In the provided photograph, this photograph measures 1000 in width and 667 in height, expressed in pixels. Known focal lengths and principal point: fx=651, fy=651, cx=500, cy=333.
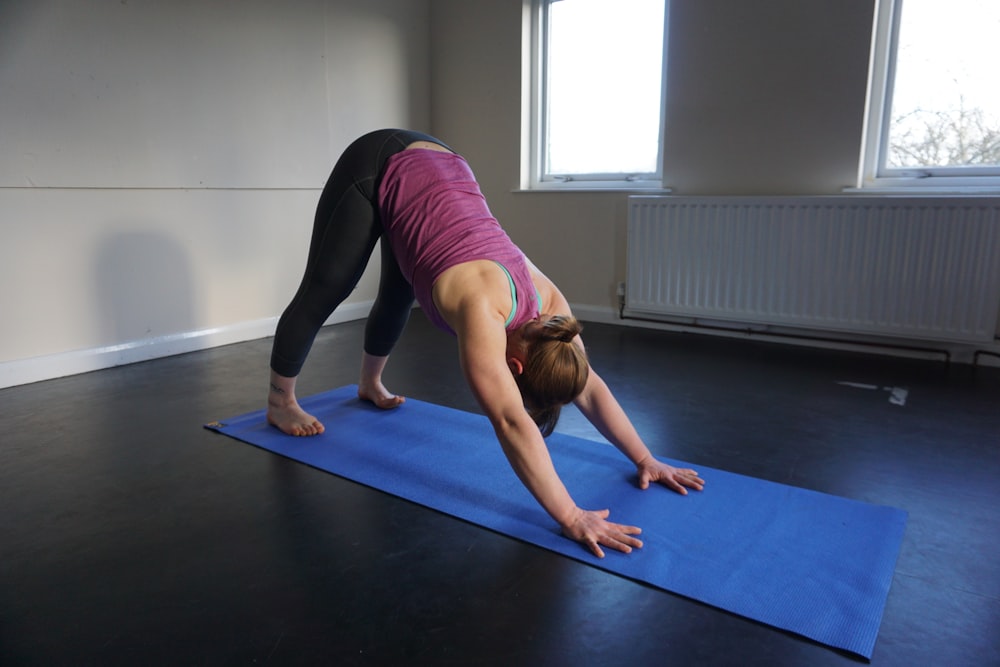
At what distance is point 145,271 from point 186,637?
7.97ft

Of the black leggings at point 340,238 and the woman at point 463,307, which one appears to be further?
the black leggings at point 340,238

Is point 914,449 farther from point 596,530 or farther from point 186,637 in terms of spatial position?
point 186,637

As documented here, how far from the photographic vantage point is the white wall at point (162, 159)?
2684 millimetres

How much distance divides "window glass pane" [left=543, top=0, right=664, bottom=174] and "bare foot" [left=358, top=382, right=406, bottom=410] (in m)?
2.30

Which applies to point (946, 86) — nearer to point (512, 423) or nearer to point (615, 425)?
point (615, 425)

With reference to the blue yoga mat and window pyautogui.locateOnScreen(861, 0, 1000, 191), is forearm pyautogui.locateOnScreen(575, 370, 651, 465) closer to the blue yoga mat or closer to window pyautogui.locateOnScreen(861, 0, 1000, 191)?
the blue yoga mat

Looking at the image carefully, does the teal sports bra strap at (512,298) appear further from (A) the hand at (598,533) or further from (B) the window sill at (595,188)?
(B) the window sill at (595,188)

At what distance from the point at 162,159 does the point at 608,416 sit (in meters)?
2.61

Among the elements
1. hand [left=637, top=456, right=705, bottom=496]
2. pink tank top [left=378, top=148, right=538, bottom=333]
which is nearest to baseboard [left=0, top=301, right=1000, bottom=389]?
pink tank top [left=378, top=148, right=538, bottom=333]

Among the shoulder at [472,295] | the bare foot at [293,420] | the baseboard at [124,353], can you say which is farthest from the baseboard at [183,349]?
the shoulder at [472,295]

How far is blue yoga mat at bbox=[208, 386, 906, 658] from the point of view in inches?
48.1

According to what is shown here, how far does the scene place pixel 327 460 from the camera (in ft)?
6.18

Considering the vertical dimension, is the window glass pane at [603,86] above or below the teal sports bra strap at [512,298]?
above

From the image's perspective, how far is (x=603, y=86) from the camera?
399 cm
